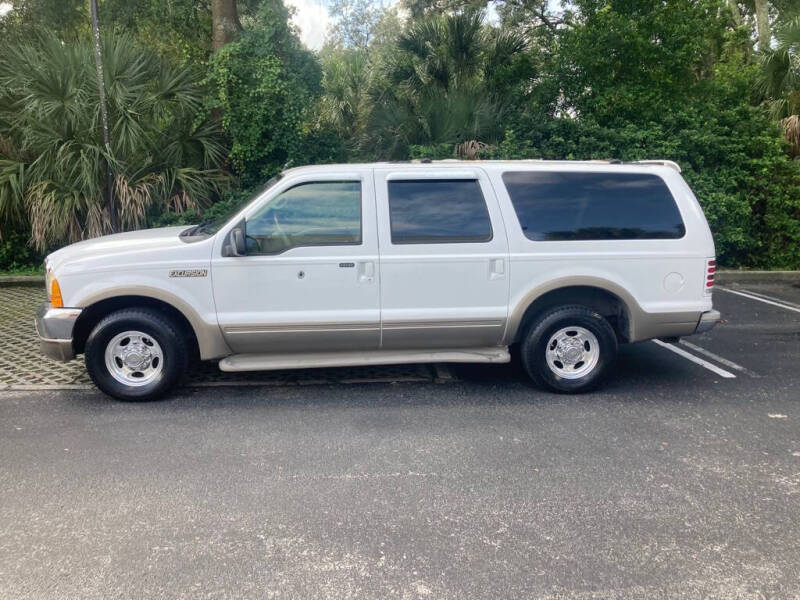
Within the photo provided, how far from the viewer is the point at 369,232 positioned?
231 inches

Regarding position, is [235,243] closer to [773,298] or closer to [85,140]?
[85,140]

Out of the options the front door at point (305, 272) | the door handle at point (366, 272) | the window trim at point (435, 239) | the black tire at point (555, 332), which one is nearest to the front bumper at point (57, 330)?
the front door at point (305, 272)

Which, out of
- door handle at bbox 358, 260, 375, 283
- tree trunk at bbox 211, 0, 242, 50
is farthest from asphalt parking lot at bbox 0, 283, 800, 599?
tree trunk at bbox 211, 0, 242, 50

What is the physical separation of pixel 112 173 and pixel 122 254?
592cm

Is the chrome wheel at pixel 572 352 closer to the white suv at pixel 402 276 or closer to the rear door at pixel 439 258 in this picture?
the white suv at pixel 402 276

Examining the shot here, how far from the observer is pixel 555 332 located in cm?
606

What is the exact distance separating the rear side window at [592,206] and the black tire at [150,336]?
3.03 m

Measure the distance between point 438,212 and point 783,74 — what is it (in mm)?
Answer: 11899

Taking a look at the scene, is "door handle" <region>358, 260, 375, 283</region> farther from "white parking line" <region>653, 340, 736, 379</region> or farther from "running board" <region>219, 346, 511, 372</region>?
"white parking line" <region>653, 340, 736, 379</region>

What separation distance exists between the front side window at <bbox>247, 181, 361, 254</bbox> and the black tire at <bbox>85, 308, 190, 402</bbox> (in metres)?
1.03

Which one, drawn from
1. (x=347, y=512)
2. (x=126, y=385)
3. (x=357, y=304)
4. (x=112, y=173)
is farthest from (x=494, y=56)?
(x=347, y=512)

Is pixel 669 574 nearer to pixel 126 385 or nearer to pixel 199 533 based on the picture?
pixel 199 533

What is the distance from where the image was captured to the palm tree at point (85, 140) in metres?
10.9

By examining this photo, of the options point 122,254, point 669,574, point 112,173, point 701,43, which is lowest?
point 669,574
